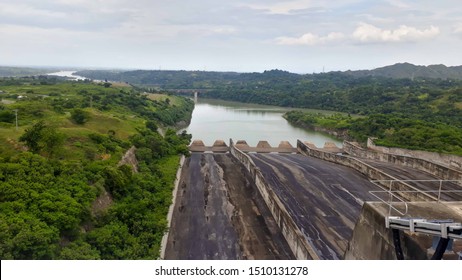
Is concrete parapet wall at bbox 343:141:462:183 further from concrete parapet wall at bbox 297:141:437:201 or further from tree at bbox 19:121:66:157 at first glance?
tree at bbox 19:121:66:157

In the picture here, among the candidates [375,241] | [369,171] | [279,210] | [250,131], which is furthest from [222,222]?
[250,131]

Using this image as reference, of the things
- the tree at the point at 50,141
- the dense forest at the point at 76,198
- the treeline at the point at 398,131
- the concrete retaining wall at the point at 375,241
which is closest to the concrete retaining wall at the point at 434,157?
the treeline at the point at 398,131

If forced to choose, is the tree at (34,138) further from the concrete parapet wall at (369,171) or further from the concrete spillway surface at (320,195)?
the concrete parapet wall at (369,171)

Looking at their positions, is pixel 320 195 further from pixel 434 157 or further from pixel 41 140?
pixel 434 157

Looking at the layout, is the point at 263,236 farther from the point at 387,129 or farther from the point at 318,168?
the point at 387,129

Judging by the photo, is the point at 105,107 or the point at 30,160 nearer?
the point at 30,160

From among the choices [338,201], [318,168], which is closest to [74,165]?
[338,201]
